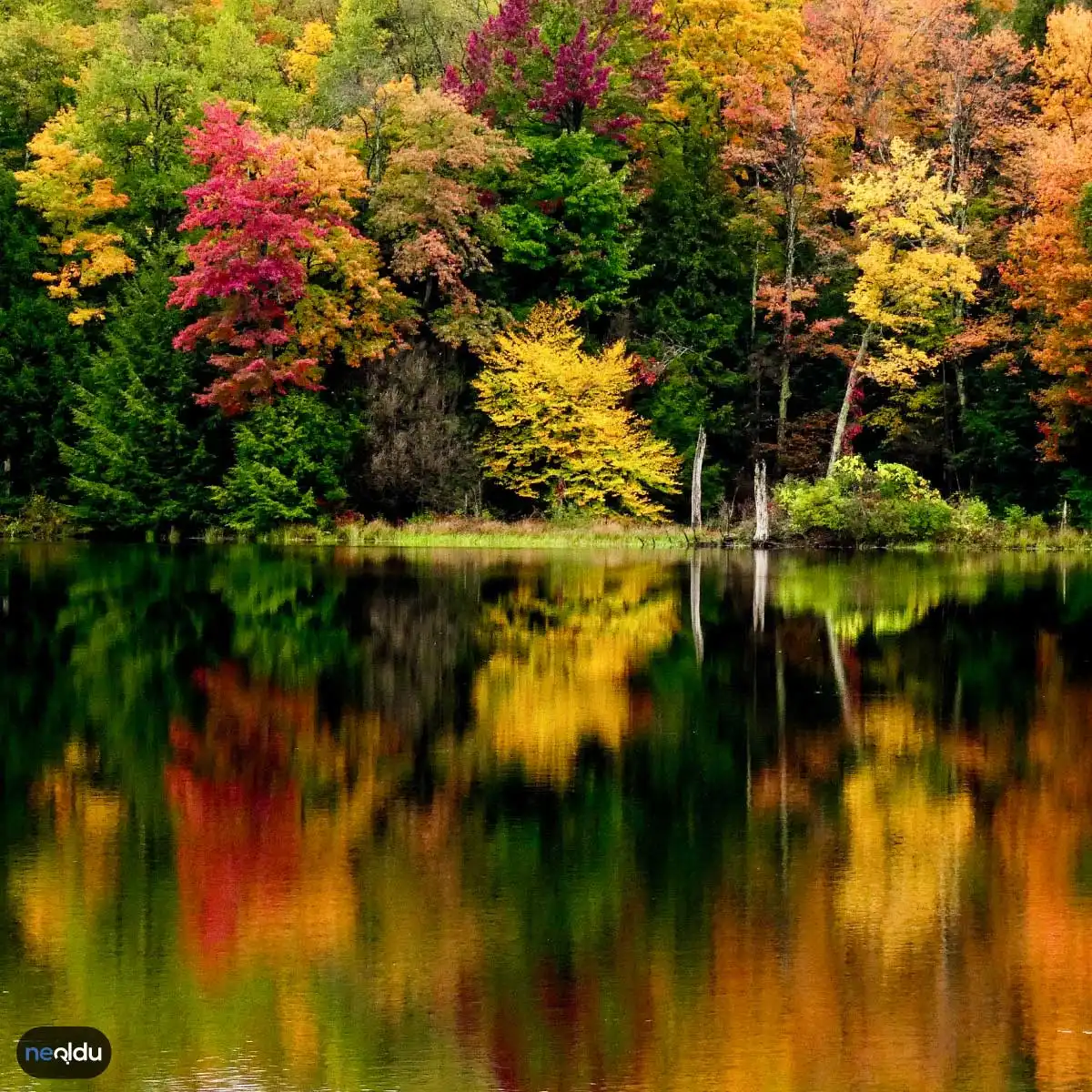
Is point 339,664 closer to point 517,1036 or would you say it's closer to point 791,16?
point 517,1036

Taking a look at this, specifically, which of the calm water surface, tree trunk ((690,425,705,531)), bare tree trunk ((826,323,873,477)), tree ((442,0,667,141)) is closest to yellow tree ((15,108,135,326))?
tree ((442,0,667,141))

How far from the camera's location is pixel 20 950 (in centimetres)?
723

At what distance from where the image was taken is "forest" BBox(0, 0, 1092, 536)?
4553cm

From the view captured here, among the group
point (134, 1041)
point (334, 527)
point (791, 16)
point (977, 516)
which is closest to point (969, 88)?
point (791, 16)

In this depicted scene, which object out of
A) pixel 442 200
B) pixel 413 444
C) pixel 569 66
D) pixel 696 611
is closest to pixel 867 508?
pixel 413 444

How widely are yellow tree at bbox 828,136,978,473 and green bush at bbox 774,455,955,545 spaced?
5.42 ft

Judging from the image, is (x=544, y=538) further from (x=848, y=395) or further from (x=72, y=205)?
(x=72, y=205)

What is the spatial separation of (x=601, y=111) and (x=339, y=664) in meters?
36.3

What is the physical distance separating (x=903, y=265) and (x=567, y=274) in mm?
10305

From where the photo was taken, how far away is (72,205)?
49375 mm

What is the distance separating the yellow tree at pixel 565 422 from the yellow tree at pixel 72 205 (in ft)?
40.6

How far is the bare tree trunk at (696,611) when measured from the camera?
1900 cm

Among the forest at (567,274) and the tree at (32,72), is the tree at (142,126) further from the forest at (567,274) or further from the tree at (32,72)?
the tree at (32,72)

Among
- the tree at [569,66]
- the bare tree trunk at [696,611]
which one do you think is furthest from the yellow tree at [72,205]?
the bare tree trunk at [696,611]
